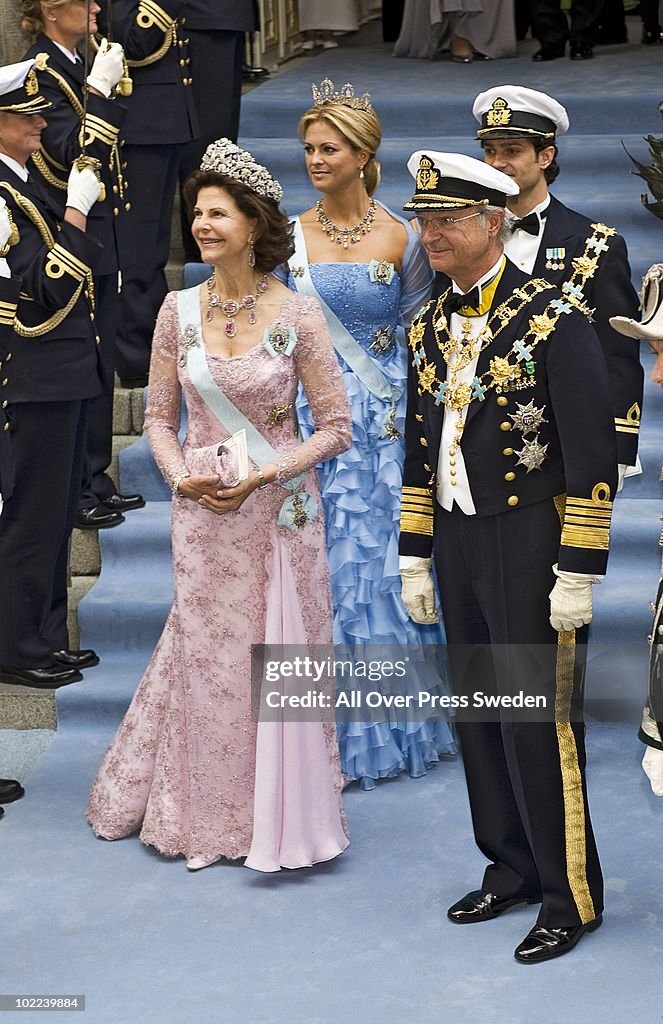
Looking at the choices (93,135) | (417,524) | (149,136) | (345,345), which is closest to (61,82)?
(93,135)

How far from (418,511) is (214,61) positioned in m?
3.09

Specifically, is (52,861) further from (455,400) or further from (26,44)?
(26,44)

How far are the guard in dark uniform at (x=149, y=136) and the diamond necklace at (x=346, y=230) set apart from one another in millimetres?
1279

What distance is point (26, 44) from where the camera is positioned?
5.98 meters

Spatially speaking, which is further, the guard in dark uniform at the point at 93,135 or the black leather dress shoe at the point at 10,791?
the guard in dark uniform at the point at 93,135

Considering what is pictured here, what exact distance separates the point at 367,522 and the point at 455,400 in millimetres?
1144

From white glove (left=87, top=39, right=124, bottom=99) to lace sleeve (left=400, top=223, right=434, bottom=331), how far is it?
1165 millimetres

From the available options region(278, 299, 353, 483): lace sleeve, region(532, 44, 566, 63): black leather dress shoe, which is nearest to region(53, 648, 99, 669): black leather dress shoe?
region(278, 299, 353, 483): lace sleeve

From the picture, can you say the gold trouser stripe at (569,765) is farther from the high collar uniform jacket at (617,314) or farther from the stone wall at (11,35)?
the stone wall at (11,35)

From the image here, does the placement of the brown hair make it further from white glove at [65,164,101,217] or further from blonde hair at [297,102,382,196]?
white glove at [65,164,101,217]

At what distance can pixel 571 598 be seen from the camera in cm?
366

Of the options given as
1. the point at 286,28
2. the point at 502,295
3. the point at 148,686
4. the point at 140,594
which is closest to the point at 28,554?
the point at 140,594

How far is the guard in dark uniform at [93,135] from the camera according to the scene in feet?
17.6

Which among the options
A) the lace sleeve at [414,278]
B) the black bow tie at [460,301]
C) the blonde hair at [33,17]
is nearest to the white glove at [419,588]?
the black bow tie at [460,301]
